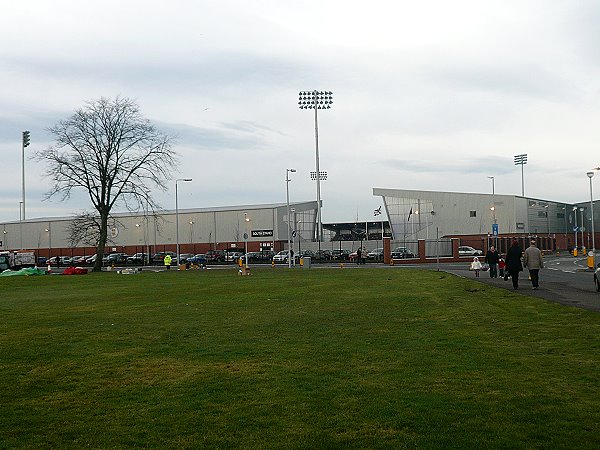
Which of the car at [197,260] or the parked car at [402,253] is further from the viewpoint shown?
the car at [197,260]

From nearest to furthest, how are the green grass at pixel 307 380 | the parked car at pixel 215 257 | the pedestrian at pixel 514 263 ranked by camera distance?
1. the green grass at pixel 307 380
2. the pedestrian at pixel 514 263
3. the parked car at pixel 215 257

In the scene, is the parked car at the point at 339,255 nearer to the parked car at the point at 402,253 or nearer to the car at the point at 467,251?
the parked car at the point at 402,253

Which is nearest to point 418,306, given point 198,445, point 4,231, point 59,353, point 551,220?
point 59,353

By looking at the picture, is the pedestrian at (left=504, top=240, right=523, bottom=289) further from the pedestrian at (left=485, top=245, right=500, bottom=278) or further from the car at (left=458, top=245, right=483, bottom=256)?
the car at (left=458, top=245, right=483, bottom=256)

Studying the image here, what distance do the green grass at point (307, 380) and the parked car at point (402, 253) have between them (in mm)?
53074

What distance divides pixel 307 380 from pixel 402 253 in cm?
6371

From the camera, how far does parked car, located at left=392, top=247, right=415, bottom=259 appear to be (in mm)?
71188

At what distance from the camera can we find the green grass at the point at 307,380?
272 inches

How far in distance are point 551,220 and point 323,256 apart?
118 ft

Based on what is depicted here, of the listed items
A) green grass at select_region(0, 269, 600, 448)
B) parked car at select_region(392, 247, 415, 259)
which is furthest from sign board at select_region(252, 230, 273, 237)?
green grass at select_region(0, 269, 600, 448)

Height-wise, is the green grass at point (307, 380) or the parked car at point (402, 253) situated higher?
the parked car at point (402, 253)

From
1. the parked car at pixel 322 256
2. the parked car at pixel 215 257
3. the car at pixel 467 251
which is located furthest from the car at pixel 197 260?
the car at pixel 467 251

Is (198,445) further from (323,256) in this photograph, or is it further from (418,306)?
(323,256)

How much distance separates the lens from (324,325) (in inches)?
617
